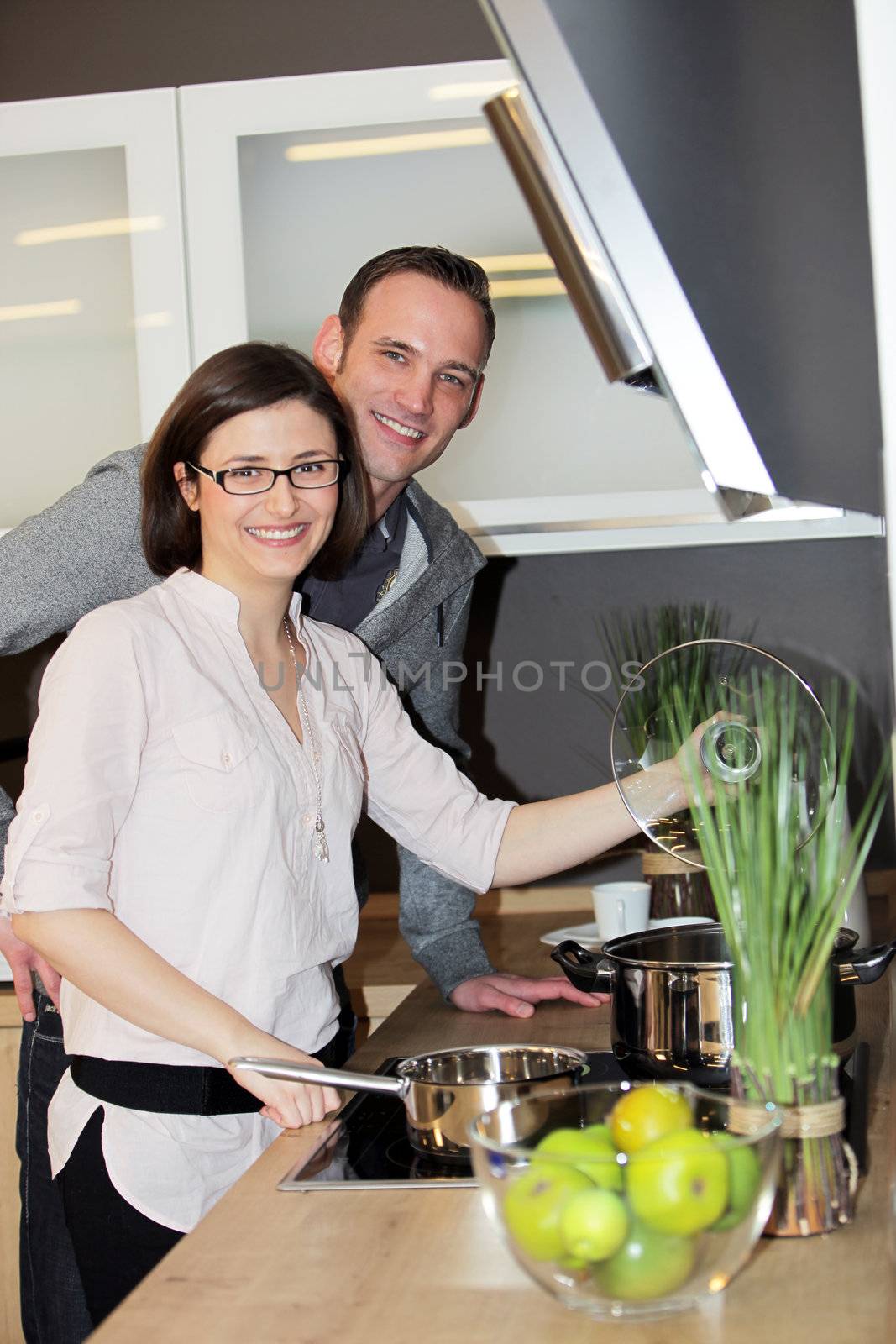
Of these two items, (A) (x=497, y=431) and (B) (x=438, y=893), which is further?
(A) (x=497, y=431)

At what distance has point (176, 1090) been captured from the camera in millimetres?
1190

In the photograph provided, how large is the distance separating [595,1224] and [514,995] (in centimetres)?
89

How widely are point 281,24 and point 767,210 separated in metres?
1.74

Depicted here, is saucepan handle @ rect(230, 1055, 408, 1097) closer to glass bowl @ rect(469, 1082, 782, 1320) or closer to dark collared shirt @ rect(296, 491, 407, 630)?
glass bowl @ rect(469, 1082, 782, 1320)

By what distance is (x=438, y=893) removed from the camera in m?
1.77

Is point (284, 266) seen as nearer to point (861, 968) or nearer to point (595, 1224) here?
point (861, 968)

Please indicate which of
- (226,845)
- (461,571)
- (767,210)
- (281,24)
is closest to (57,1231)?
(226,845)

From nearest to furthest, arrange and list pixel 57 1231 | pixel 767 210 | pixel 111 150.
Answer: pixel 767 210 → pixel 57 1231 → pixel 111 150

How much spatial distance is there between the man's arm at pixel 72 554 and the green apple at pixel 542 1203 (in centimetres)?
106

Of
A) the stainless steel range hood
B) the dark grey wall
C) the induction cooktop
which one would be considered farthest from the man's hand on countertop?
the dark grey wall

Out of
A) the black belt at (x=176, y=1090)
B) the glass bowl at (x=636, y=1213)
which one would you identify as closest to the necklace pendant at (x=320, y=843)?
the black belt at (x=176, y=1090)

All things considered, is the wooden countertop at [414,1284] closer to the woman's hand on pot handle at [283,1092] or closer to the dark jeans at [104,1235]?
the woman's hand on pot handle at [283,1092]

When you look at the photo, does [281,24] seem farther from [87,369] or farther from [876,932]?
[876,932]

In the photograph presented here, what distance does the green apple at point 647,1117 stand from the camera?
76 centimetres
